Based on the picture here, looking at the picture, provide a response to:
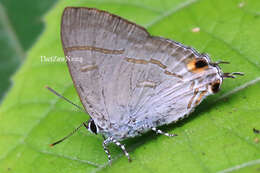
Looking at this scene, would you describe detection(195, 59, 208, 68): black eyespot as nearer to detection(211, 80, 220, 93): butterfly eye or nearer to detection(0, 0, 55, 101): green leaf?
detection(211, 80, 220, 93): butterfly eye

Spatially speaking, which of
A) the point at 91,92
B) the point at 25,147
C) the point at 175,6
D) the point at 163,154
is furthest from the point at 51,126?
the point at 175,6

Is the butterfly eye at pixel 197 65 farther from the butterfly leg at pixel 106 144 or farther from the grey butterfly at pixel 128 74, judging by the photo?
the butterfly leg at pixel 106 144

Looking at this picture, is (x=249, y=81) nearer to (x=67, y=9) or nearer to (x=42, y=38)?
(x=67, y=9)

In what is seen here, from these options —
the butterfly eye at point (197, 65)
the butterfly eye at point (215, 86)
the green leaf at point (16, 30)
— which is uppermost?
the butterfly eye at point (197, 65)

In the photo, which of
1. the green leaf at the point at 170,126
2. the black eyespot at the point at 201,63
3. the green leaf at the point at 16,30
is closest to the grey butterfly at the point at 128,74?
the black eyespot at the point at 201,63

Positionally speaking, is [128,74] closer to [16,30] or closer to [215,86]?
[215,86]

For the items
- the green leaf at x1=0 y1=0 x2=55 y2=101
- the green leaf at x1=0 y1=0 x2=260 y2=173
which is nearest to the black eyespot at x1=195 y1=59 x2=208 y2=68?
the green leaf at x1=0 y1=0 x2=260 y2=173
